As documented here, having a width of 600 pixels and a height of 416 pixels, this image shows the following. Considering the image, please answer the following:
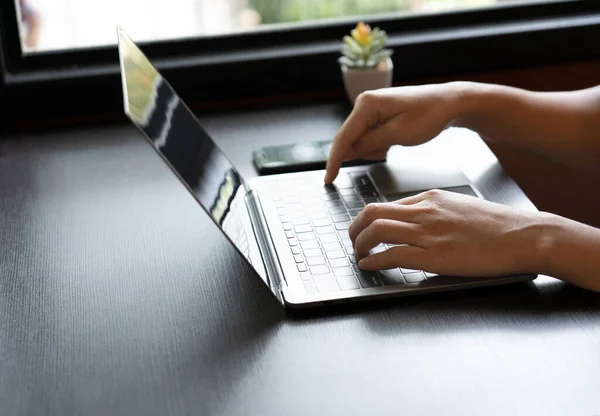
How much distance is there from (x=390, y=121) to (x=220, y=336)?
454 mm

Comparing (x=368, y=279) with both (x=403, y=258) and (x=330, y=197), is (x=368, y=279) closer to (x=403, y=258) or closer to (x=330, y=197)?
(x=403, y=258)

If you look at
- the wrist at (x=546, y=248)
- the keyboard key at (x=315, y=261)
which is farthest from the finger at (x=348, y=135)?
the wrist at (x=546, y=248)

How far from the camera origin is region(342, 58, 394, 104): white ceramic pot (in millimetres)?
1374

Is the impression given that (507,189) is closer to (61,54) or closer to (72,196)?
(72,196)

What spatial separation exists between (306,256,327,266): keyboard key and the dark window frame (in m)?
0.58

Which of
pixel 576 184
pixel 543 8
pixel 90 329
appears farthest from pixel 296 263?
pixel 543 8

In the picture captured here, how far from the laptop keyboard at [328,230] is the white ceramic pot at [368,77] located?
0.26 meters

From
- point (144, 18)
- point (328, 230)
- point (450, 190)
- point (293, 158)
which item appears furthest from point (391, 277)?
point (144, 18)

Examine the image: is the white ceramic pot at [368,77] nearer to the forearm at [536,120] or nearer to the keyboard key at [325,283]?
the forearm at [536,120]

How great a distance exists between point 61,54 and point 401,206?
2.60ft

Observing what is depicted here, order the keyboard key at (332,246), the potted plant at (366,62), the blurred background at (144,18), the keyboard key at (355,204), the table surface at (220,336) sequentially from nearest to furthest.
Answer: the table surface at (220,336) → the keyboard key at (332,246) → the keyboard key at (355,204) → the potted plant at (366,62) → the blurred background at (144,18)

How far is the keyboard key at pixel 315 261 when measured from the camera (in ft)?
3.13

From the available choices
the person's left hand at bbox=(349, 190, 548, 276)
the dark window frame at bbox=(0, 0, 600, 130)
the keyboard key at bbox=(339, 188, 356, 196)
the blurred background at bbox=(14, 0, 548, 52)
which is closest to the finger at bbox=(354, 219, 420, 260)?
the person's left hand at bbox=(349, 190, 548, 276)

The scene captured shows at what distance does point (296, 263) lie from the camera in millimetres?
958
